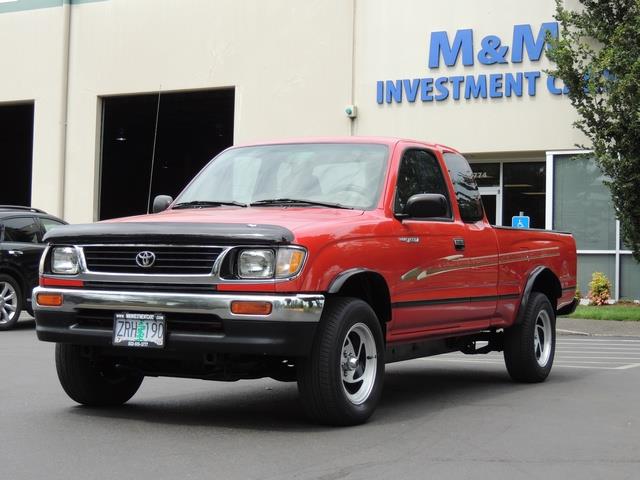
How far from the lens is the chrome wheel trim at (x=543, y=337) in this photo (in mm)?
9914

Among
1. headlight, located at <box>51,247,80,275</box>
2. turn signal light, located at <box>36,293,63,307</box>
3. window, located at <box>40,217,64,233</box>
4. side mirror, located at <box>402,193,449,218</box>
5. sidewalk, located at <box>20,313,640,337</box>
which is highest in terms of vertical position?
window, located at <box>40,217,64,233</box>

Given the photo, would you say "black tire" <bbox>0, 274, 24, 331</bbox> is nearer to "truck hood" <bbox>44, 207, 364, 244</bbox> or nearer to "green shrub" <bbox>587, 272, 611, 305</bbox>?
"truck hood" <bbox>44, 207, 364, 244</bbox>

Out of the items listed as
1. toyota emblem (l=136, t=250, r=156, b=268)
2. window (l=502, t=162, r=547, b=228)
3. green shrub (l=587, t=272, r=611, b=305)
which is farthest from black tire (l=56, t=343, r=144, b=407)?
window (l=502, t=162, r=547, b=228)

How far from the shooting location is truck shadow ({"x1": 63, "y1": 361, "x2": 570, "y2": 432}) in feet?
23.5

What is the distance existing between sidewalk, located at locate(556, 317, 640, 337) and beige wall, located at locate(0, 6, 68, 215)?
48.9 feet

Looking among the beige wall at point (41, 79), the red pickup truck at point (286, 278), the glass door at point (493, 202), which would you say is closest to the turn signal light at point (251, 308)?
the red pickup truck at point (286, 278)

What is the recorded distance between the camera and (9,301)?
1594cm

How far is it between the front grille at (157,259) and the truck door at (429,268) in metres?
1.52

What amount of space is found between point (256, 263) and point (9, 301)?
10.4 m

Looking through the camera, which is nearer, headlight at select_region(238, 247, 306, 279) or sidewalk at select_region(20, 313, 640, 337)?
headlight at select_region(238, 247, 306, 279)

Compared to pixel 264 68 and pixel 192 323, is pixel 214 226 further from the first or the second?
pixel 264 68

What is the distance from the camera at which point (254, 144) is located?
8.70 meters

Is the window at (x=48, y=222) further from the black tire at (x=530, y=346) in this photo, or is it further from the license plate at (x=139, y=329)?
the license plate at (x=139, y=329)

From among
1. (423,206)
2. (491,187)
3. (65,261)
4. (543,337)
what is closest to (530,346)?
(543,337)
